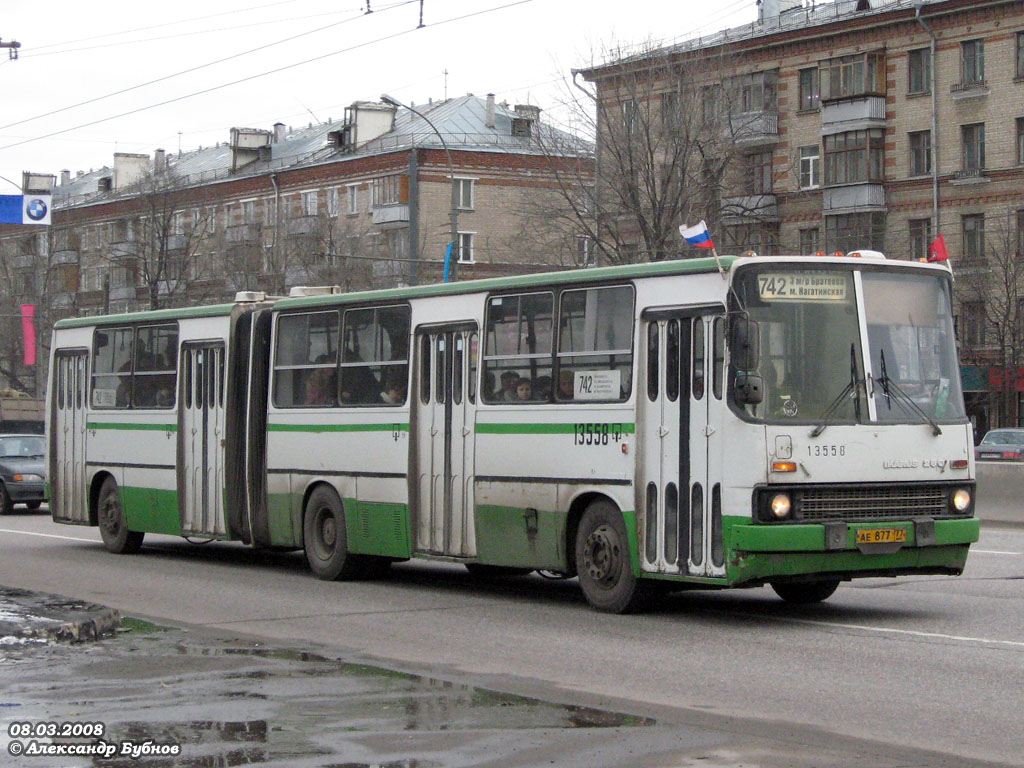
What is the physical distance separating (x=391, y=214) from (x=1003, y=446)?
36019 mm

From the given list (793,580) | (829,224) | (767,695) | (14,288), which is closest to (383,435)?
(793,580)

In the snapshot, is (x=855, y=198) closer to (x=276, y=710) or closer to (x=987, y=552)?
(x=987, y=552)

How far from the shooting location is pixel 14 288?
270 ft

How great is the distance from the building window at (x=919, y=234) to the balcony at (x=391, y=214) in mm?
25109

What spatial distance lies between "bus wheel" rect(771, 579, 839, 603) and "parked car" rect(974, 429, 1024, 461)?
3193 centimetres

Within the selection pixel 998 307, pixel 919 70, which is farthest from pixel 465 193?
pixel 998 307

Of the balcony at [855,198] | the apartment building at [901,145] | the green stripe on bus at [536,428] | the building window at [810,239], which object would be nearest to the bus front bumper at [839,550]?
the green stripe on bus at [536,428]

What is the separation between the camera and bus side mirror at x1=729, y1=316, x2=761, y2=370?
11.7 m

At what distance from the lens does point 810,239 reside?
5834 centimetres

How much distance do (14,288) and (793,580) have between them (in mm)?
75520

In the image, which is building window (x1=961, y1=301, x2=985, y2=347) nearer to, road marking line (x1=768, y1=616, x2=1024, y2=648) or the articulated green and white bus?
the articulated green and white bus

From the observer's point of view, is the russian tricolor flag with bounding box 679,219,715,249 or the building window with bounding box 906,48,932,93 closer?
the russian tricolor flag with bounding box 679,219,715,249

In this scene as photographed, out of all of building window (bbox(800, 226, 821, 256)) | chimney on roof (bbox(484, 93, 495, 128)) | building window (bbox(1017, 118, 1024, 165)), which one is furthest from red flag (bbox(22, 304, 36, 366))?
building window (bbox(1017, 118, 1024, 165))

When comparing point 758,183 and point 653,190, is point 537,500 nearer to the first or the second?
point 653,190
